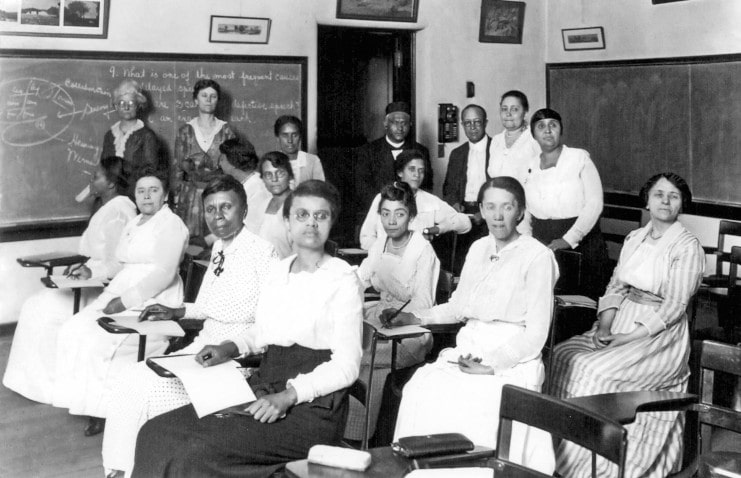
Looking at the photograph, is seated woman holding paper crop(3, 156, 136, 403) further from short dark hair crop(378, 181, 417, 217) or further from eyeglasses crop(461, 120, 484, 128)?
eyeglasses crop(461, 120, 484, 128)

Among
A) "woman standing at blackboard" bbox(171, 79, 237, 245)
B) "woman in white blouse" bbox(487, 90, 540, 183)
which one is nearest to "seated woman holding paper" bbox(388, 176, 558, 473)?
"woman in white blouse" bbox(487, 90, 540, 183)

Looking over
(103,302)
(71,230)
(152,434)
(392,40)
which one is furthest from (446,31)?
(152,434)

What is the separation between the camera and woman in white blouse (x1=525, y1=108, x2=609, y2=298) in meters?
4.77

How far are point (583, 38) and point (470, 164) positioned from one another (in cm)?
231

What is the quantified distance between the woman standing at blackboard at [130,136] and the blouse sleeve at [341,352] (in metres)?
3.60

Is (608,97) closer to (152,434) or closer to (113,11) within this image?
(113,11)

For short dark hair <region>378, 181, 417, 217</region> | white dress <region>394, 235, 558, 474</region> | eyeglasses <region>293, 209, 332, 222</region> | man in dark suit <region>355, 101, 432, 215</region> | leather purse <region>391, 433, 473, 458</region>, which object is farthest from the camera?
man in dark suit <region>355, 101, 432, 215</region>

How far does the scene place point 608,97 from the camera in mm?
7184

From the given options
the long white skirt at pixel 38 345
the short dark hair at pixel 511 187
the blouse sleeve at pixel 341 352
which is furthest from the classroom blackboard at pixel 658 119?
the long white skirt at pixel 38 345

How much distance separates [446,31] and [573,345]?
4.55 m

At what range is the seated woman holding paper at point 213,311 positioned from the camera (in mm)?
2816

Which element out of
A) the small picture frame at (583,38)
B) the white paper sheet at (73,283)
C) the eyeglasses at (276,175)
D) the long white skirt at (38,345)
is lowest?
the long white skirt at (38,345)

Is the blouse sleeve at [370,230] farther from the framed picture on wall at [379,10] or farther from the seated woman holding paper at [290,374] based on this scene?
the framed picture on wall at [379,10]

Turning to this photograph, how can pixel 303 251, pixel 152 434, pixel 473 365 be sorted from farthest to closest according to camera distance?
pixel 473 365
pixel 303 251
pixel 152 434
